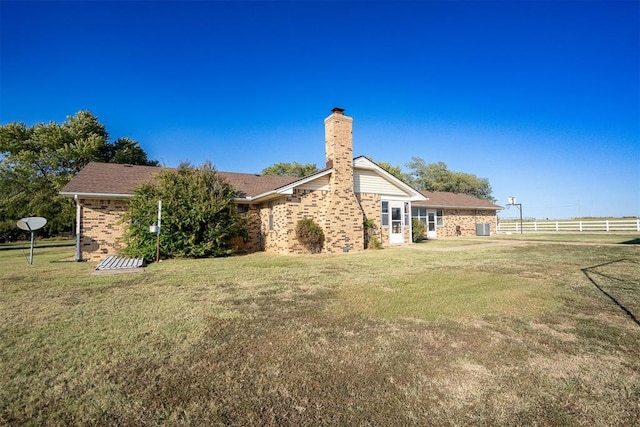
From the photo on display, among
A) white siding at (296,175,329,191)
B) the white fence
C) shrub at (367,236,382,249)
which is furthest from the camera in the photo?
the white fence

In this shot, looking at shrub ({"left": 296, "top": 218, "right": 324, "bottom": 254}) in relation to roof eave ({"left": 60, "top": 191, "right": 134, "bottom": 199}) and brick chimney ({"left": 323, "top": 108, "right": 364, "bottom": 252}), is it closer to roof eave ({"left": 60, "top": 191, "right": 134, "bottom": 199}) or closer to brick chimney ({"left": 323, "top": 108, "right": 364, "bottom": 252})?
brick chimney ({"left": 323, "top": 108, "right": 364, "bottom": 252})

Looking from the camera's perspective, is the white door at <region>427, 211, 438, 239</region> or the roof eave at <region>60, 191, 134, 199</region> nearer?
the roof eave at <region>60, 191, 134, 199</region>

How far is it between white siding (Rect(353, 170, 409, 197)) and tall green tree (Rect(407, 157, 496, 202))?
34.3m

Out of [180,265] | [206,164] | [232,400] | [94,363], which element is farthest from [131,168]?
[232,400]

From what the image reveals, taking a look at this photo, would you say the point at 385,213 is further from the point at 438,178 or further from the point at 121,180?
the point at 438,178

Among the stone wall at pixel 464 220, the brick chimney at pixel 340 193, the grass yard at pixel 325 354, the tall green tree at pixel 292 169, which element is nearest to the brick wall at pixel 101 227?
the grass yard at pixel 325 354

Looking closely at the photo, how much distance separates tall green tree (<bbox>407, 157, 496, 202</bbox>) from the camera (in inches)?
1963

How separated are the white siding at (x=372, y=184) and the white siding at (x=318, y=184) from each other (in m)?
1.69

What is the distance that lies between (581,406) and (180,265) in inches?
409

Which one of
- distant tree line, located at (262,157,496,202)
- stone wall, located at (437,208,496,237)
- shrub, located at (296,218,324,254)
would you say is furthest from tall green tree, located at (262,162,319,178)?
shrub, located at (296,218,324,254)

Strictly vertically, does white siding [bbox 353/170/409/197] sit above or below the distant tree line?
below

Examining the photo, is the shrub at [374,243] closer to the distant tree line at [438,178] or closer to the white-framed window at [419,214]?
the white-framed window at [419,214]

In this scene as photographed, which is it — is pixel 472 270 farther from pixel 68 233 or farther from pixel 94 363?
pixel 68 233

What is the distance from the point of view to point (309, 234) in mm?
13469
